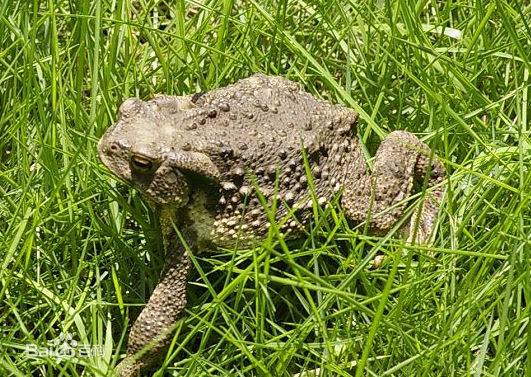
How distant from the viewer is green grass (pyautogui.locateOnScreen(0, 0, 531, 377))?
353 cm

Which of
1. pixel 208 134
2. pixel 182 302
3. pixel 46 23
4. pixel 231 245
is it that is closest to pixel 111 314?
pixel 182 302

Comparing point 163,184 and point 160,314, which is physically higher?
point 163,184

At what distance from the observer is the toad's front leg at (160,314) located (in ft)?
12.3

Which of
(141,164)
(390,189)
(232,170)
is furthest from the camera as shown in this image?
(390,189)

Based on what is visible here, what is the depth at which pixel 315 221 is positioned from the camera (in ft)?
12.3

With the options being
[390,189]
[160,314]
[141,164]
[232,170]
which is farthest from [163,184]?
[390,189]

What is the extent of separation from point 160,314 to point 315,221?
0.76 m

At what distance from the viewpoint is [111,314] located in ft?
12.9

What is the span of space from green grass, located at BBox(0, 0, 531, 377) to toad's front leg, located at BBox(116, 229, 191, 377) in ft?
0.23

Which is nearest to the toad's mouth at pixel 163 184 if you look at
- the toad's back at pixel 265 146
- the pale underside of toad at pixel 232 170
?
the pale underside of toad at pixel 232 170

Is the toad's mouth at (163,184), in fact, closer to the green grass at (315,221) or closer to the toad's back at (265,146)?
the toad's back at (265,146)

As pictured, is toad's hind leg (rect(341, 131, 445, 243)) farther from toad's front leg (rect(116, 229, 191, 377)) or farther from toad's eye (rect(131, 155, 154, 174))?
toad's eye (rect(131, 155, 154, 174))

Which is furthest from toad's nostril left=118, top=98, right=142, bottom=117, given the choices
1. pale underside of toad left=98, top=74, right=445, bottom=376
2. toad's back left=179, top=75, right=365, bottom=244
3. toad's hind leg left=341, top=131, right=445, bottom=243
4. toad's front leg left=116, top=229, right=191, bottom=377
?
toad's hind leg left=341, top=131, right=445, bottom=243

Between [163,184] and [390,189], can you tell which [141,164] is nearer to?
[163,184]
